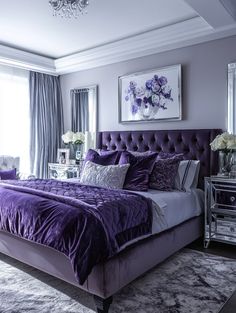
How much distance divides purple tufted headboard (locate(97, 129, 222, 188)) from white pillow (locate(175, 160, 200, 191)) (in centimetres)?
20

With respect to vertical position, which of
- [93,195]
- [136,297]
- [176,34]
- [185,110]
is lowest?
[136,297]

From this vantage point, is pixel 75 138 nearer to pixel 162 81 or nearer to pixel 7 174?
pixel 7 174

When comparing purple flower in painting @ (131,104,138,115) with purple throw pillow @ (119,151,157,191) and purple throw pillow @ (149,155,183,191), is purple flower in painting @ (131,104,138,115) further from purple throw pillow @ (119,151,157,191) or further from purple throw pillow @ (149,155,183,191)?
purple throw pillow @ (149,155,183,191)

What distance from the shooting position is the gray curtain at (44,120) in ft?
17.6

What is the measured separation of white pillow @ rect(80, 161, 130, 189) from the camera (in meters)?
3.41

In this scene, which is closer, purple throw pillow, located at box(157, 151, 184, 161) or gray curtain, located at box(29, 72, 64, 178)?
purple throw pillow, located at box(157, 151, 184, 161)

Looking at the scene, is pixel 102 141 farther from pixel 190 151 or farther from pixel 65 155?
pixel 190 151

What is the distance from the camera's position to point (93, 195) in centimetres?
266

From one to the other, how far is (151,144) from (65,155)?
1.84 meters

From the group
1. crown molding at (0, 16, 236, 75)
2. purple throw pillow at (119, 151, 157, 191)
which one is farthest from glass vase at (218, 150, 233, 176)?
crown molding at (0, 16, 236, 75)

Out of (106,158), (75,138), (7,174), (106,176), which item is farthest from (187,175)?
(7,174)

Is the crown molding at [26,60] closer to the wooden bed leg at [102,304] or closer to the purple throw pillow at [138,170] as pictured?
the purple throw pillow at [138,170]

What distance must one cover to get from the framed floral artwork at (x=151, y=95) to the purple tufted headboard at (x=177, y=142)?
24 centimetres

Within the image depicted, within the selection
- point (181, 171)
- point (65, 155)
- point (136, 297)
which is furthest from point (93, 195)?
point (65, 155)
